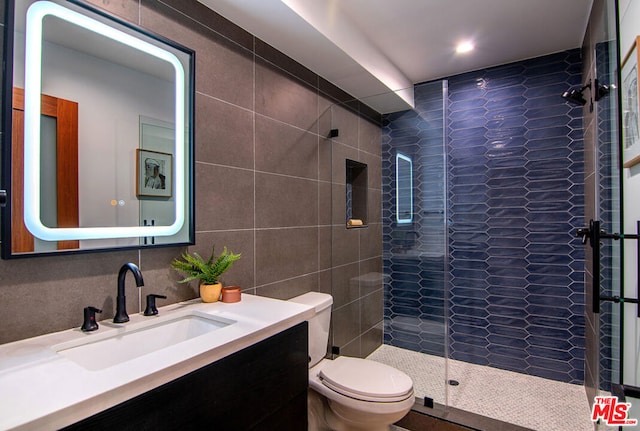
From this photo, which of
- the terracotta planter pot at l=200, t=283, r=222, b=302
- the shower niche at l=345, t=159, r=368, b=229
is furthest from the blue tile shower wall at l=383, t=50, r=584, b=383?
the terracotta planter pot at l=200, t=283, r=222, b=302

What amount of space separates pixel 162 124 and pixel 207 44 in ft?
1.66

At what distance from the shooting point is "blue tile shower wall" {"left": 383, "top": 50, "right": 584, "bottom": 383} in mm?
2506

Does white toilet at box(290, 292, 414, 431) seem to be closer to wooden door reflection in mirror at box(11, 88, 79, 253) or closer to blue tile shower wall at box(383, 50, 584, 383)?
blue tile shower wall at box(383, 50, 584, 383)

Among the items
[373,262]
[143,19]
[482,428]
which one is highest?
[143,19]

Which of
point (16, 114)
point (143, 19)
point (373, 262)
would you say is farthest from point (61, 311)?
point (373, 262)

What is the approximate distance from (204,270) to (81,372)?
0.67 metres

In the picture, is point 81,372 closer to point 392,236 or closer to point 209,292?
point 209,292

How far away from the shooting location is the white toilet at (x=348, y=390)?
1679 mm

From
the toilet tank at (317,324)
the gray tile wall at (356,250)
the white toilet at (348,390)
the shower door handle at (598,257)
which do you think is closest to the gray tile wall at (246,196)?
the gray tile wall at (356,250)

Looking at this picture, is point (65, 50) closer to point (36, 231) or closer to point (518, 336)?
point (36, 231)

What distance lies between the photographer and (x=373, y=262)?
280 centimetres

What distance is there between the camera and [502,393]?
236 centimetres

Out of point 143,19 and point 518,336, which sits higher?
point 143,19

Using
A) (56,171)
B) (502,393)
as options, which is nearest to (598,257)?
(502,393)
